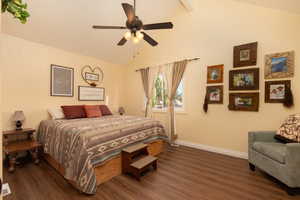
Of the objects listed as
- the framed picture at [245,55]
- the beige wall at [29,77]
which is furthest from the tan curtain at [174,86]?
the beige wall at [29,77]

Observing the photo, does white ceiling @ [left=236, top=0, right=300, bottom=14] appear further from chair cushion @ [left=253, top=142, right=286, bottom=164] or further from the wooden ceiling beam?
chair cushion @ [left=253, top=142, right=286, bottom=164]

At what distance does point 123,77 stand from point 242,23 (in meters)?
3.87

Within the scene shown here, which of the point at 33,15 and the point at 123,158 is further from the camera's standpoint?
the point at 33,15

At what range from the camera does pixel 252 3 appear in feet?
8.89

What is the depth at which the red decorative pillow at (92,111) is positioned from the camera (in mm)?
3527

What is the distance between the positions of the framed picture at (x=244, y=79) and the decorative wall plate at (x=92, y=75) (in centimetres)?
369

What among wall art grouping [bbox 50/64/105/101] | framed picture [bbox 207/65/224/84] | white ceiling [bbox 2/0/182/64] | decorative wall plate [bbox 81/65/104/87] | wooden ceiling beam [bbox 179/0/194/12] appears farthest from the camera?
decorative wall plate [bbox 81/65/104/87]

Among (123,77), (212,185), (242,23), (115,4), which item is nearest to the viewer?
(212,185)

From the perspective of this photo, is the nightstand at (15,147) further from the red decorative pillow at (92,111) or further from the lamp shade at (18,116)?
the red decorative pillow at (92,111)

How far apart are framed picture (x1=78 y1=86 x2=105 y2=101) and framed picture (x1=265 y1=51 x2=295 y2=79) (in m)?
4.26

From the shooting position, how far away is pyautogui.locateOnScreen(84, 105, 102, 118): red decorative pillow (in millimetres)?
3527

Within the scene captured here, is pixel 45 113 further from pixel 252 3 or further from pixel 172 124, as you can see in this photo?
pixel 252 3

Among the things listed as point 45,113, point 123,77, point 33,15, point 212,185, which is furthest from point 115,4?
point 212,185

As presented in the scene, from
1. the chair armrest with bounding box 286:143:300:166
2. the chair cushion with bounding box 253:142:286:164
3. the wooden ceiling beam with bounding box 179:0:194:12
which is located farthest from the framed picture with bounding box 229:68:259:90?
the wooden ceiling beam with bounding box 179:0:194:12
